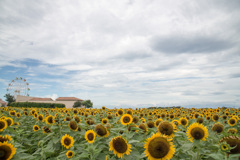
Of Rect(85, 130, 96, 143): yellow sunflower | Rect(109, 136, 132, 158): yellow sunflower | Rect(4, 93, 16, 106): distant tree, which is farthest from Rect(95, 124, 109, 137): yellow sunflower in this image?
Rect(4, 93, 16, 106): distant tree

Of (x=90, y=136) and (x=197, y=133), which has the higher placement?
(x=197, y=133)

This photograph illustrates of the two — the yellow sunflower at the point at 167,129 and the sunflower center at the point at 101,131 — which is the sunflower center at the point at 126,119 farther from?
the yellow sunflower at the point at 167,129

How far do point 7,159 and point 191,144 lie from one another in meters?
3.48

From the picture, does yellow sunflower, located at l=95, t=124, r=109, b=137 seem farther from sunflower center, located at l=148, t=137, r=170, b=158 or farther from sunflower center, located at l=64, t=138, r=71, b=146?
sunflower center, located at l=148, t=137, r=170, b=158

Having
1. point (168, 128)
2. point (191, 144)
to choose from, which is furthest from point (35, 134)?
point (191, 144)

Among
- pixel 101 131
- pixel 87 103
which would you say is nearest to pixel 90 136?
pixel 101 131

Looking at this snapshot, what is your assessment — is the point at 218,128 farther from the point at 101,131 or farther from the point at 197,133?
the point at 101,131

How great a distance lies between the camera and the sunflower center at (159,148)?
2713mm

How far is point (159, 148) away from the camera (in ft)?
8.91

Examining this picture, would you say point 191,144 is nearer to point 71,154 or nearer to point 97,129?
point 97,129

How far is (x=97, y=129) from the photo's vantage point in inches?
173

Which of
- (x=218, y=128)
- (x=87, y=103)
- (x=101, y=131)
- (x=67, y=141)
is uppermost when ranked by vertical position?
(x=87, y=103)

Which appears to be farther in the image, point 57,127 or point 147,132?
point 57,127

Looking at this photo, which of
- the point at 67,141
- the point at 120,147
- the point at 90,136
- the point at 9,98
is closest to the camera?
the point at 120,147
